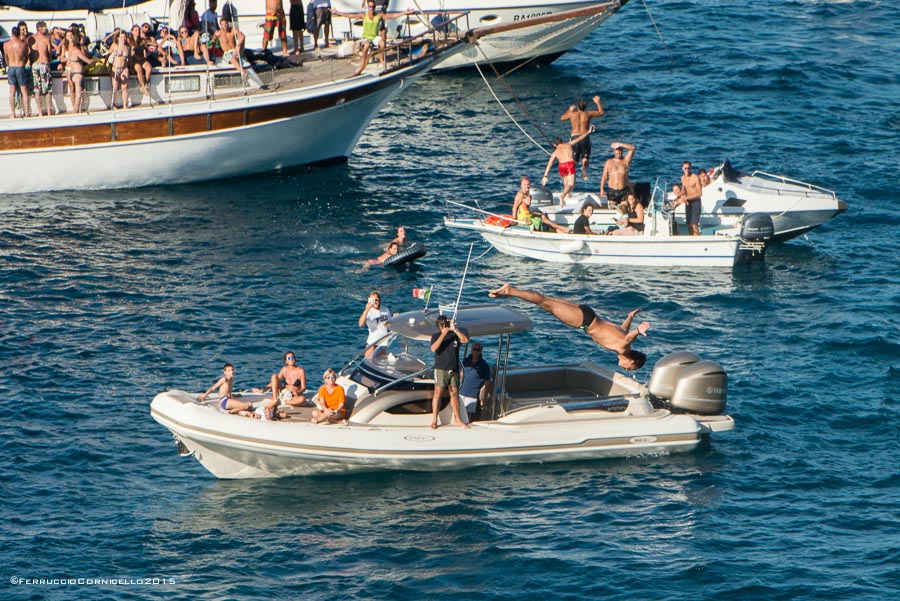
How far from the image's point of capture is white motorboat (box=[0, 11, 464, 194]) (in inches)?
1383

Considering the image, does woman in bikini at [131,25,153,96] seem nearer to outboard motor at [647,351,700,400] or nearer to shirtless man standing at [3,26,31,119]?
shirtless man standing at [3,26,31,119]

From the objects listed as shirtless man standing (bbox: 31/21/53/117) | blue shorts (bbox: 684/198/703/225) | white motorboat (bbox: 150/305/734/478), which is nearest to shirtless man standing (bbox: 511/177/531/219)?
blue shorts (bbox: 684/198/703/225)

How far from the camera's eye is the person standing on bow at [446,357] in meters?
21.7

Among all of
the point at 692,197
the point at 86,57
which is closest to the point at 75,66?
the point at 86,57

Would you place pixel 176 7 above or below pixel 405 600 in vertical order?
above

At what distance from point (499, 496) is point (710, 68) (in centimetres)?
2926

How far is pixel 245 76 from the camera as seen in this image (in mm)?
36438

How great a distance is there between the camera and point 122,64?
3491 cm

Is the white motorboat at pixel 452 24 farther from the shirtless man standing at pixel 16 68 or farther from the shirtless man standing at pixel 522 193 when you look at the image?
the shirtless man standing at pixel 522 193

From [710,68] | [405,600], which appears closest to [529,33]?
[710,68]

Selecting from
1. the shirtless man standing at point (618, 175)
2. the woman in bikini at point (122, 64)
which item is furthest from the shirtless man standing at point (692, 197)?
the woman in bikini at point (122, 64)

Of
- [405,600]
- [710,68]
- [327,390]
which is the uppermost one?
[710,68]

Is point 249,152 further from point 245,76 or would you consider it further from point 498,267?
point 498,267

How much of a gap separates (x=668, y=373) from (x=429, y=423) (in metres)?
4.40
